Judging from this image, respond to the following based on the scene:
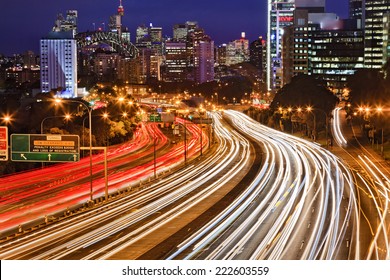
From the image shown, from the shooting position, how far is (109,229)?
65.8ft

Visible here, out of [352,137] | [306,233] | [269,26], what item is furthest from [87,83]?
[306,233]

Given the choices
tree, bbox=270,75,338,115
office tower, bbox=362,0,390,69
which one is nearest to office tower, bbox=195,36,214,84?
office tower, bbox=362,0,390,69

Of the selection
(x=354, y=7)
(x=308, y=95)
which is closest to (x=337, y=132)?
(x=308, y=95)

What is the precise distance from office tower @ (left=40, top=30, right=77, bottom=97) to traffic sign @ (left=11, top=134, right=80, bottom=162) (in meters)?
112

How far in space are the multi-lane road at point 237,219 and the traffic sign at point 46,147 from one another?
227 centimetres

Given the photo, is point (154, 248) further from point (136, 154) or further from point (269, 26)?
point (269, 26)

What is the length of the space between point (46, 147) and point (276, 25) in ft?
425

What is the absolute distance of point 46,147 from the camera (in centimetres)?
2389

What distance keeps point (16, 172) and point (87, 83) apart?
11882cm

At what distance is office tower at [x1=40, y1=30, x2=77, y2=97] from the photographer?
13688 centimetres

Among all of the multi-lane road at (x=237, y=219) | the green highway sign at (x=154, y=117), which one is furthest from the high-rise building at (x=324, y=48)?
the multi-lane road at (x=237, y=219)

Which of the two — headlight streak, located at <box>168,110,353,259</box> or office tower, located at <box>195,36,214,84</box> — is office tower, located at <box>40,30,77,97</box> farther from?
headlight streak, located at <box>168,110,353,259</box>

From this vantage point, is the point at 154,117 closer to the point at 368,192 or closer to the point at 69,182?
the point at 69,182

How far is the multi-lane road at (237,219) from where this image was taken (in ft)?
56.6
